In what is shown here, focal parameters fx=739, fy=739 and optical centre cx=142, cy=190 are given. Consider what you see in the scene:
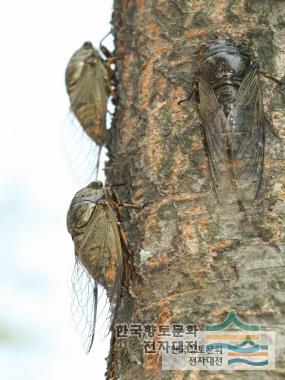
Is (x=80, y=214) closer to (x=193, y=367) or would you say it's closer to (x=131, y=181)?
(x=131, y=181)

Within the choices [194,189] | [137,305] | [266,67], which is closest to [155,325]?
[137,305]

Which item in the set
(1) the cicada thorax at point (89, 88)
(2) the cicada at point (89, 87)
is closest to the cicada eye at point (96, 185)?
(2) the cicada at point (89, 87)

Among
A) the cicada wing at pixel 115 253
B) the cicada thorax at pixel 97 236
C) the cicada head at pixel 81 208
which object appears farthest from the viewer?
the cicada head at pixel 81 208

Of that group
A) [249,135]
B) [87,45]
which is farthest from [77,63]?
[249,135]

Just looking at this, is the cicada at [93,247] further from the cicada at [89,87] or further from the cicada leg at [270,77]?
the cicada at [89,87]

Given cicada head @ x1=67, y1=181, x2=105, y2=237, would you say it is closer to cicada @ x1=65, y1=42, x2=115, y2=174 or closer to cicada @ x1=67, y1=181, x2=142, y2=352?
cicada @ x1=67, y1=181, x2=142, y2=352

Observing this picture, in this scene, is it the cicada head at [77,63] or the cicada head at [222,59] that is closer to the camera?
the cicada head at [222,59]
